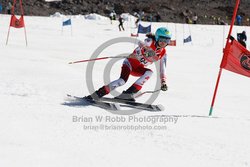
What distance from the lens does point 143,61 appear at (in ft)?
21.6

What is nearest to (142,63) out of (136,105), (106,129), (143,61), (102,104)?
(143,61)

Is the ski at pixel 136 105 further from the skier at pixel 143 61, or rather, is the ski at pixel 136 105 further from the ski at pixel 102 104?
the ski at pixel 102 104

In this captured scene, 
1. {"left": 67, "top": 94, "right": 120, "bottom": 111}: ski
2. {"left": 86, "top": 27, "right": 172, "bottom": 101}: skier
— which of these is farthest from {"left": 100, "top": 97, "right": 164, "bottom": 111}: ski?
{"left": 67, "top": 94, "right": 120, "bottom": 111}: ski

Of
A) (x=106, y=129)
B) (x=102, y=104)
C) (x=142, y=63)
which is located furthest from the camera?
(x=142, y=63)

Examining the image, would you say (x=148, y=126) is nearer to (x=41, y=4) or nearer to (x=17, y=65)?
(x=17, y=65)

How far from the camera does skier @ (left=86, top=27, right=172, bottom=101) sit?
20.8 ft

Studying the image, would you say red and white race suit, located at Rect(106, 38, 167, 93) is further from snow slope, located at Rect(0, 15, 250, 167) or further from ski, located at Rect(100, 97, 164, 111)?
snow slope, located at Rect(0, 15, 250, 167)

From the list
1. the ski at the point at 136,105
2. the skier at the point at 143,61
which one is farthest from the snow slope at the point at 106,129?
the skier at the point at 143,61

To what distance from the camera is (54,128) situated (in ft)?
15.1

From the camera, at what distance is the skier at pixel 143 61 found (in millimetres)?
6336

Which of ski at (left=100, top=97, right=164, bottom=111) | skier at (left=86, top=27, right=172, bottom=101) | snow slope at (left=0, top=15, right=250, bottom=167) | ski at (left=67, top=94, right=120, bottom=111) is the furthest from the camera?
ski at (left=100, top=97, right=164, bottom=111)

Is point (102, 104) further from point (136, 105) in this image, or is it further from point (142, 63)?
point (142, 63)

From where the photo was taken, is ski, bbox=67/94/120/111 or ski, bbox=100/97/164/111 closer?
ski, bbox=67/94/120/111

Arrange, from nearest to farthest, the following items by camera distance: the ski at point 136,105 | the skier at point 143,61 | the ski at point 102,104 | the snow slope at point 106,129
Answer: the snow slope at point 106,129 < the ski at point 102,104 < the skier at point 143,61 < the ski at point 136,105
